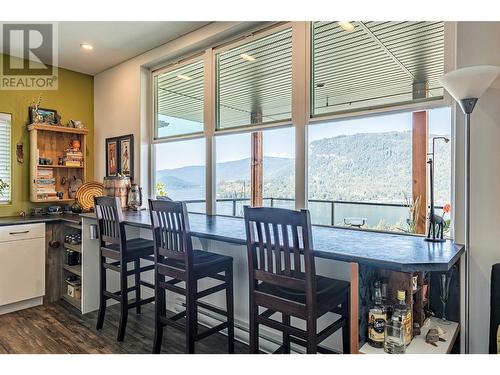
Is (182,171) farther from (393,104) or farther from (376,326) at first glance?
(376,326)

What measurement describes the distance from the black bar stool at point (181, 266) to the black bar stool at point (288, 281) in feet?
1.74

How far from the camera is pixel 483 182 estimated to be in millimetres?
1781

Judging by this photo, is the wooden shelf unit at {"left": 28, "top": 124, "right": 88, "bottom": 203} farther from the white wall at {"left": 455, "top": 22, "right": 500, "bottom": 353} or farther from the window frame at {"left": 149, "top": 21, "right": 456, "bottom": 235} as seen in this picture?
the white wall at {"left": 455, "top": 22, "right": 500, "bottom": 353}

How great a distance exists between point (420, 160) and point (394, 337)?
1700mm

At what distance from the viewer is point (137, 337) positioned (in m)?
2.75

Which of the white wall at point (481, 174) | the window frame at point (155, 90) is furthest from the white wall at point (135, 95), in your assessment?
the white wall at point (481, 174)

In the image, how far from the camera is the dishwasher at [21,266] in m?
3.22

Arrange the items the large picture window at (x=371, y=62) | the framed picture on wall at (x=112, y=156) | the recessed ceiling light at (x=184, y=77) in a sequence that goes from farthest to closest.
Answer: the framed picture on wall at (x=112, y=156) < the recessed ceiling light at (x=184, y=77) < the large picture window at (x=371, y=62)

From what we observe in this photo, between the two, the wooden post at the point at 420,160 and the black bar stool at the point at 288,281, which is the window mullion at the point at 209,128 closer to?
the black bar stool at the point at 288,281

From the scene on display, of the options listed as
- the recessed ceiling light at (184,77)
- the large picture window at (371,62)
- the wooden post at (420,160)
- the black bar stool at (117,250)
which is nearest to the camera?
the large picture window at (371,62)

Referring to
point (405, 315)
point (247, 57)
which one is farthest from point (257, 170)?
point (405, 315)

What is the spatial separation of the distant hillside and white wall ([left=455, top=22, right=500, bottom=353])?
0.45 m

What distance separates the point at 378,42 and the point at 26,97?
403cm
